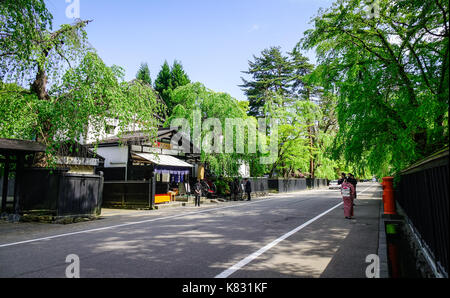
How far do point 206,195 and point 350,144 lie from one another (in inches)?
619

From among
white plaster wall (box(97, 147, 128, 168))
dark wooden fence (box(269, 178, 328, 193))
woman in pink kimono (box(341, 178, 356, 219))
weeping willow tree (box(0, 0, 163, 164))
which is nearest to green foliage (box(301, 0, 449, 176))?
woman in pink kimono (box(341, 178, 356, 219))

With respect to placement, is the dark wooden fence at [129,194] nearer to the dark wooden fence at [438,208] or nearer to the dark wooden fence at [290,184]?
the dark wooden fence at [438,208]

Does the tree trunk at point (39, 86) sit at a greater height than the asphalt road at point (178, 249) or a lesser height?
greater

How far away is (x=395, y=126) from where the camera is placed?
873 centimetres

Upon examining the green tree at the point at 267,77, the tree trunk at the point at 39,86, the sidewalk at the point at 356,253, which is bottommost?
the sidewalk at the point at 356,253

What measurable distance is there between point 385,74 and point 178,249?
8.50 metres

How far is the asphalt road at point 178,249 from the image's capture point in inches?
192

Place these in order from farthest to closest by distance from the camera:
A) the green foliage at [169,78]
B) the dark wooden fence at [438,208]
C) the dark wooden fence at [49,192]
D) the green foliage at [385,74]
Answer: the green foliage at [169,78]
the dark wooden fence at [49,192]
the green foliage at [385,74]
the dark wooden fence at [438,208]

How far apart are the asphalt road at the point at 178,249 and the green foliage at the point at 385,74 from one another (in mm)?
3184

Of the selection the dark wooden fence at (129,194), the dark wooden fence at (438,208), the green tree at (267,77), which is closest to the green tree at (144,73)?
the green tree at (267,77)

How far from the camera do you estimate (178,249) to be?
21.3 ft

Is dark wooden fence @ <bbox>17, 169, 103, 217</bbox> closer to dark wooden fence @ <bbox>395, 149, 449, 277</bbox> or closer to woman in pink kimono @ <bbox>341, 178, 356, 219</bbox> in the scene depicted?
woman in pink kimono @ <bbox>341, 178, 356, 219</bbox>

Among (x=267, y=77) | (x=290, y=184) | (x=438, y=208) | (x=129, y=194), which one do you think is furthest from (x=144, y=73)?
(x=438, y=208)
